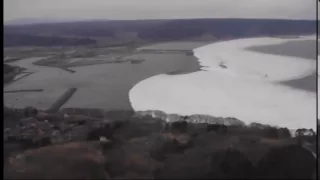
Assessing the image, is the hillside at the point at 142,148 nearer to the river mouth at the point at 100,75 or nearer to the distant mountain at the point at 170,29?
the river mouth at the point at 100,75

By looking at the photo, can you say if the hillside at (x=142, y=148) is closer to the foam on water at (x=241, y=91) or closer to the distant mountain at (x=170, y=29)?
the foam on water at (x=241, y=91)

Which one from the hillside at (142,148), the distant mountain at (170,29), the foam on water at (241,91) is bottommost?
the hillside at (142,148)

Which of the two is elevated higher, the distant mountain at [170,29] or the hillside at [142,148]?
the distant mountain at [170,29]

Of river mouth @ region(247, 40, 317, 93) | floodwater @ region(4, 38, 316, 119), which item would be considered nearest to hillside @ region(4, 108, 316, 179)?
floodwater @ region(4, 38, 316, 119)

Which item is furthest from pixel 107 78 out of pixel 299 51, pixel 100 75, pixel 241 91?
pixel 299 51

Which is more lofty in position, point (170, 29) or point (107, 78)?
point (170, 29)

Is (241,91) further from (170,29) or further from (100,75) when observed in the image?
(100,75)

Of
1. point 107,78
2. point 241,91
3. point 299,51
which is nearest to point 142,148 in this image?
point 107,78

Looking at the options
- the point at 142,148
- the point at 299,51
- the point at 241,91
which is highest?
the point at 299,51

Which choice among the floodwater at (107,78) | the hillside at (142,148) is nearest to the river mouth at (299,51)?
the floodwater at (107,78)
